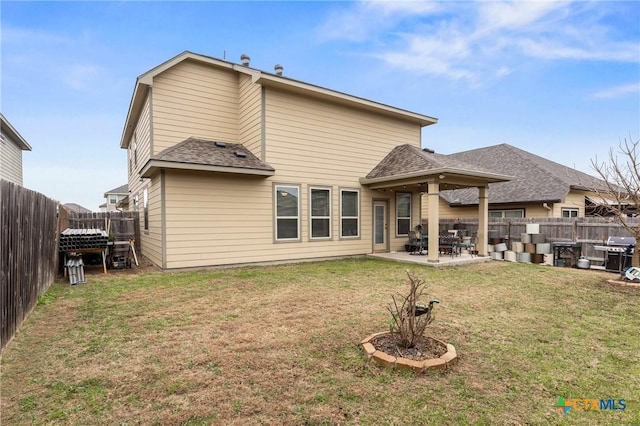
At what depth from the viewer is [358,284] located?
6.87 meters

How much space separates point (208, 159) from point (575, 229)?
39.2 feet

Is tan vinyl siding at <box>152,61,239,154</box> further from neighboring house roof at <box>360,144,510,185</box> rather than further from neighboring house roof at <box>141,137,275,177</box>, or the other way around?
neighboring house roof at <box>360,144,510,185</box>

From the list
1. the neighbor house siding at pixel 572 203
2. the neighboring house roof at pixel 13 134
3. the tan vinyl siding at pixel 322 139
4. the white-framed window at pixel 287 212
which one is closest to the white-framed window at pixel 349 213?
the tan vinyl siding at pixel 322 139

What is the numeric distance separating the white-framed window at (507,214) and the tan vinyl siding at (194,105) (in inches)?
517

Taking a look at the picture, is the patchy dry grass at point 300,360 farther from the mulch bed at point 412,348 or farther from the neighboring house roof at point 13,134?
the neighboring house roof at point 13,134

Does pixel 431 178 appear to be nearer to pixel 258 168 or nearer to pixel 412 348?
pixel 258 168

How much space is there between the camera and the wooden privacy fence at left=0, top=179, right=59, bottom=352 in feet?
11.6

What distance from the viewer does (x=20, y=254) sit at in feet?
13.6

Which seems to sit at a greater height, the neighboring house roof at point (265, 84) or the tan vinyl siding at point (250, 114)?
the neighboring house roof at point (265, 84)

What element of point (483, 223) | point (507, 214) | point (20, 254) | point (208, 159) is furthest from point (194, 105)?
point (507, 214)

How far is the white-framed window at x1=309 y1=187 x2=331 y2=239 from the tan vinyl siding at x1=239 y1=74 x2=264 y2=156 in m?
2.16

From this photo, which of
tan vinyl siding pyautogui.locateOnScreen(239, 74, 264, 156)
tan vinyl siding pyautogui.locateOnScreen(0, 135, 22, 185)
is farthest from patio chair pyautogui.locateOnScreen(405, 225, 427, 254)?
tan vinyl siding pyautogui.locateOnScreen(0, 135, 22, 185)

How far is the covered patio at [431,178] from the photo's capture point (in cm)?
935

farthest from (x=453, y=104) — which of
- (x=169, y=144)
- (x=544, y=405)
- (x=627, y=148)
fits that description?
(x=544, y=405)
